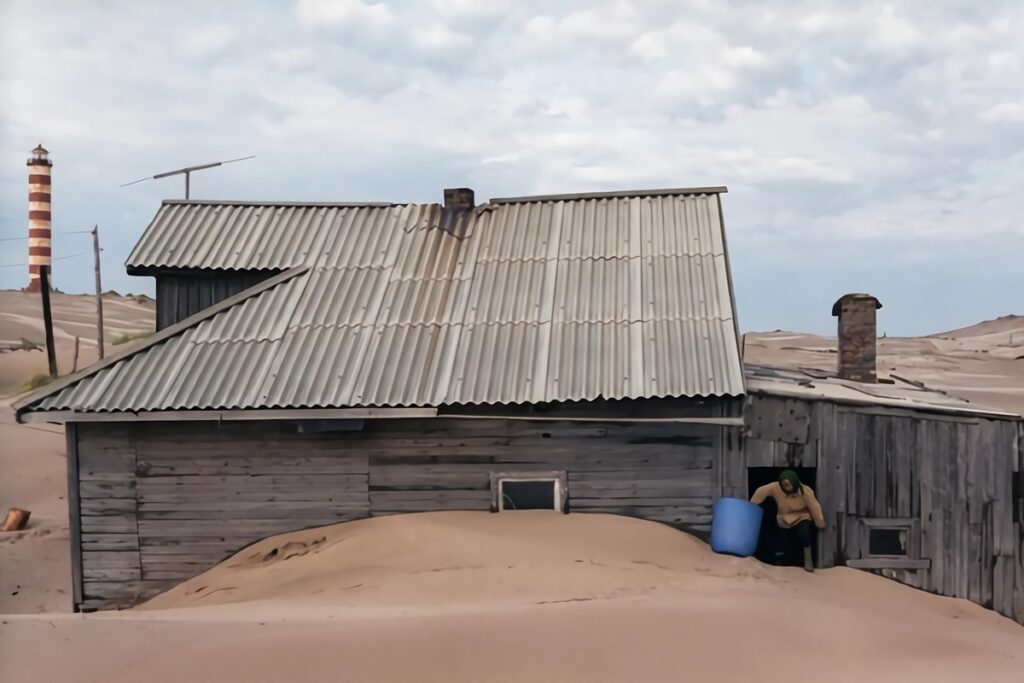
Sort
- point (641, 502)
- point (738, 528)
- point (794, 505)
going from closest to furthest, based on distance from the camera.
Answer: point (738, 528) < point (794, 505) < point (641, 502)

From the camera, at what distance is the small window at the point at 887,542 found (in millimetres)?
10547

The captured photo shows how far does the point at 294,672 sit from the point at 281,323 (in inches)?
300

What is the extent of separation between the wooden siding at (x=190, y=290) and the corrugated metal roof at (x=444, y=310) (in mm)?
237

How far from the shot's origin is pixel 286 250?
14047 mm

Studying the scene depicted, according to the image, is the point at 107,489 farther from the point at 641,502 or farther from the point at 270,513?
the point at 641,502

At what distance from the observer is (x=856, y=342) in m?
15.2

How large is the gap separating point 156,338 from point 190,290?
2187 mm

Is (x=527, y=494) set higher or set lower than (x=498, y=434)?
lower

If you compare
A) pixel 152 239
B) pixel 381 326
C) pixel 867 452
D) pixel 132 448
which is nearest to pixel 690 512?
pixel 867 452

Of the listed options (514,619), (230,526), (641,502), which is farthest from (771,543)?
(230,526)

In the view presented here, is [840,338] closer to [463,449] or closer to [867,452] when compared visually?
[867,452]

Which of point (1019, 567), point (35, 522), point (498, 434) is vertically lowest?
point (35, 522)

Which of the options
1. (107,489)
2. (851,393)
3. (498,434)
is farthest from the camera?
(851,393)

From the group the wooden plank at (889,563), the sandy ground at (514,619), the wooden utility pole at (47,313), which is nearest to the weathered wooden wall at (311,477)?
the sandy ground at (514,619)
